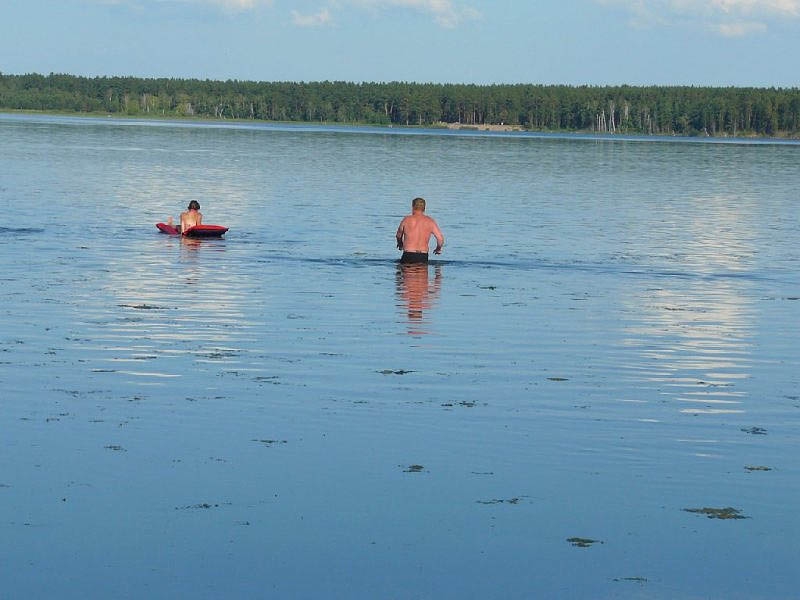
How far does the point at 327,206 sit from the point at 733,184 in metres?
33.6

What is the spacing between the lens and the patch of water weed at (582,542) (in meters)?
10.0

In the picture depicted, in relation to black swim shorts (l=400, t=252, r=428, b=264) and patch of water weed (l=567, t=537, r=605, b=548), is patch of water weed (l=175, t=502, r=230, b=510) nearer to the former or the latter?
patch of water weed (l=567, t=537, r=605, b=548)

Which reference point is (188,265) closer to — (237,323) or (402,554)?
(237,323)

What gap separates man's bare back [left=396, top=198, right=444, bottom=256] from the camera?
2797cm

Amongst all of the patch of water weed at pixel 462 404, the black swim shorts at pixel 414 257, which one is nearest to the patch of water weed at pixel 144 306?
the patch of water weed at pixel 462 404

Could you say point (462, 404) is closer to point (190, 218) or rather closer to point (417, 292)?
point (417, 292)

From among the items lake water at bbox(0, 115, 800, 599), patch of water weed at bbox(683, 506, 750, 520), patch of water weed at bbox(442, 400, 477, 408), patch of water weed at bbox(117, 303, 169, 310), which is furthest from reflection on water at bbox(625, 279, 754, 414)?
patch of water weed at bbox(117, 303, 169, 310)

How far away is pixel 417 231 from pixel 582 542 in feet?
61.4

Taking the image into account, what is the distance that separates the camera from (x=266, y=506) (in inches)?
423

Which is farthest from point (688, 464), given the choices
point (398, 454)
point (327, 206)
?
point (327, 206)

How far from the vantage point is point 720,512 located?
10.9 m

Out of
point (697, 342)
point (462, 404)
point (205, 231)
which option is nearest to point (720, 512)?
point (462, 404)

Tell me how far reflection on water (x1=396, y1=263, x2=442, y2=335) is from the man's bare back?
427 millimetres

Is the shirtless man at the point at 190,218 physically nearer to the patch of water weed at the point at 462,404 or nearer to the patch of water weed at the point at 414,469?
the patch of water weed at the point at 462,404
